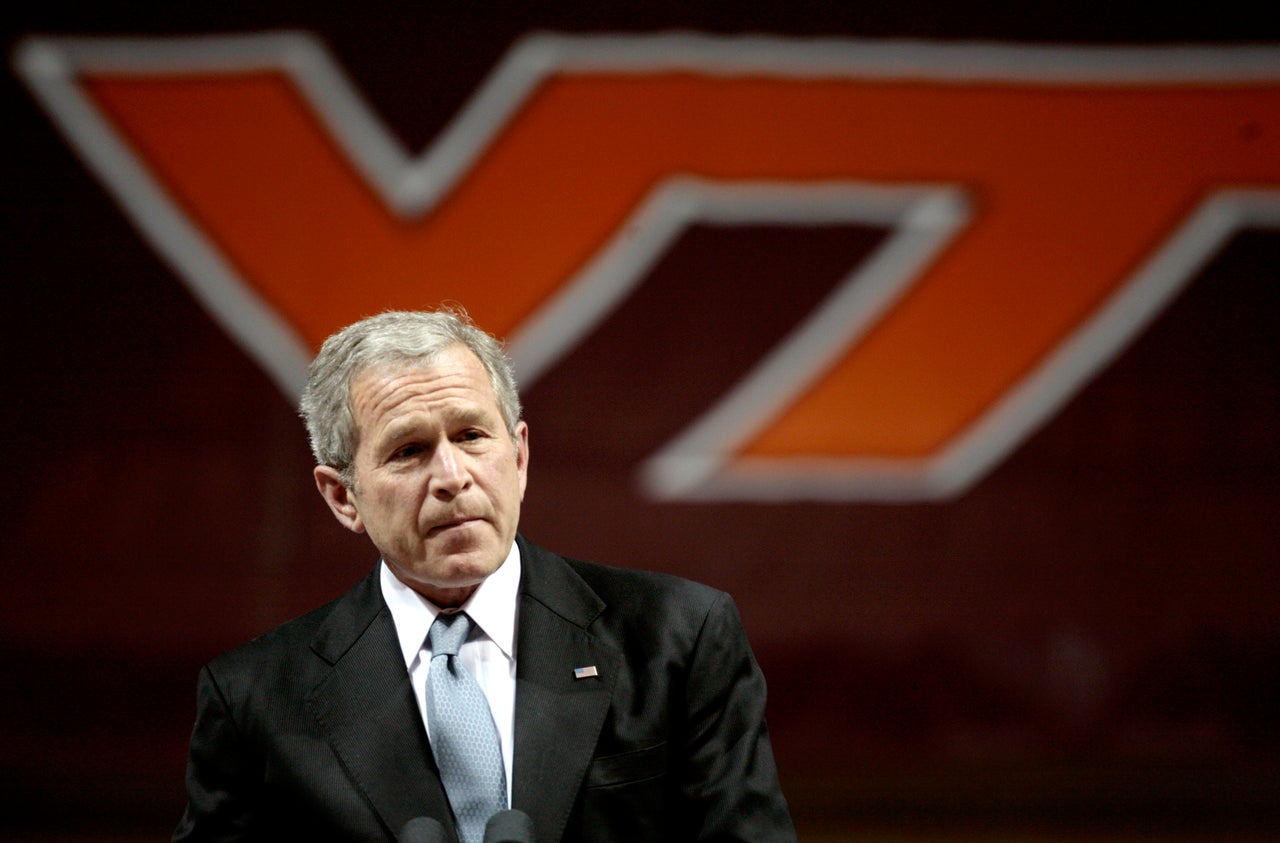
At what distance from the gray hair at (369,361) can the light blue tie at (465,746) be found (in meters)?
0.27

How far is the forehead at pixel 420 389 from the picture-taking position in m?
1.46

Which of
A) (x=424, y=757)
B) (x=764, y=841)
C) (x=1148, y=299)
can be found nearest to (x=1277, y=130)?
(x=1148, y=299)

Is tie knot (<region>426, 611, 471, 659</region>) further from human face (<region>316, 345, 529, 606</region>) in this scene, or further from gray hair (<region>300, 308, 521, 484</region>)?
gray hair (<region>300, 308, 521, 484</region>)

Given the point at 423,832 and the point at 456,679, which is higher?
the point at 456,679

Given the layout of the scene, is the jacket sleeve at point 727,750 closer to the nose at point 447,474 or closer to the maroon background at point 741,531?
the nose at point 447,474

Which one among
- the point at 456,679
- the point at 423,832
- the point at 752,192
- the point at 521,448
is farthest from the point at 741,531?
the point at 423,832

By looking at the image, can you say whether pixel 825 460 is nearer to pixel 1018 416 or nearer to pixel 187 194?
pixel 1018 416

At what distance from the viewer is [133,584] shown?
297cm

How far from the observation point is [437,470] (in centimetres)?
144

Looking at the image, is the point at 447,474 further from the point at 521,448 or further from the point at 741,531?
the point at 741,531

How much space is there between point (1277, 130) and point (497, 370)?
2.34 metres

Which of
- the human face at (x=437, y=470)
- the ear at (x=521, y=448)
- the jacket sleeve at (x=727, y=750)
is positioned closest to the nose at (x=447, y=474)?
the human face at (x=437, y=470)

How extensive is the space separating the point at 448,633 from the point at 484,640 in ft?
0.14

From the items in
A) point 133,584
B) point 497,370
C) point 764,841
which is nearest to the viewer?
point 764,841
